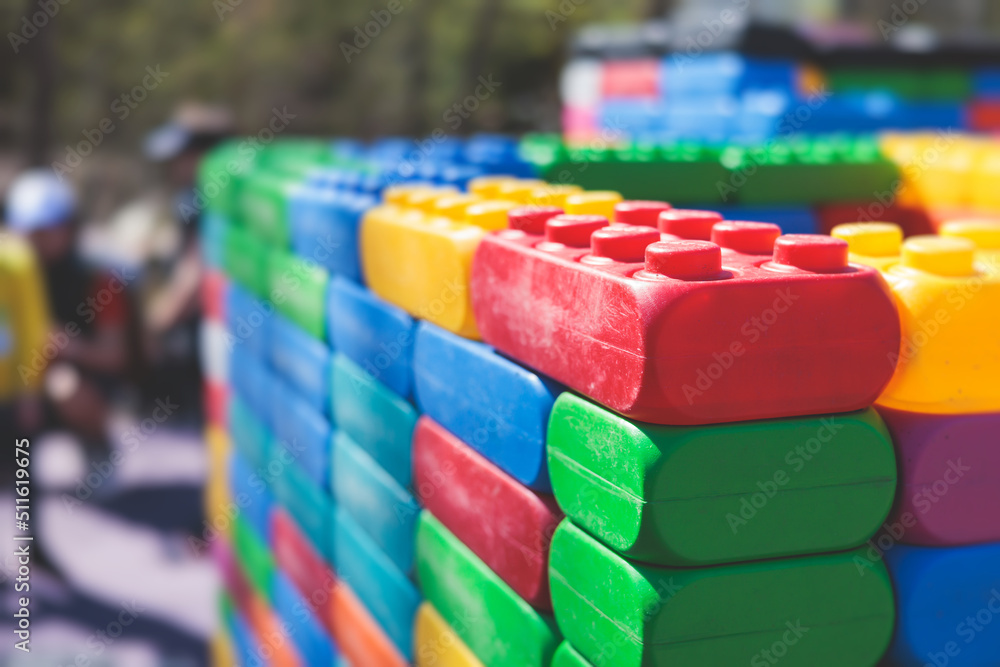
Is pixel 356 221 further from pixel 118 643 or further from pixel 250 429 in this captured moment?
pixel 118 643

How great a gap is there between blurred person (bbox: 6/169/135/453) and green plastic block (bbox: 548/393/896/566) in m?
4.68

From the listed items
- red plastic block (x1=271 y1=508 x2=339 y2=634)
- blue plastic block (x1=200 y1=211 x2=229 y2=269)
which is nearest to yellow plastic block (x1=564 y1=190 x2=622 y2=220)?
red plastic block (x1=271 y1=508 x2=339 y2=634)

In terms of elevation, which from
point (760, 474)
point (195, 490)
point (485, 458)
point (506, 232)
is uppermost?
point (506, 232)

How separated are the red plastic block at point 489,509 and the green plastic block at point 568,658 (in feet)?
0.23

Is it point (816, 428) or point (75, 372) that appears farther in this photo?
point (75, 372)

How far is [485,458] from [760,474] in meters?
0.48

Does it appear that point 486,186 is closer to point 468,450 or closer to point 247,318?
point 468,450

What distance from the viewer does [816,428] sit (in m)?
1.06

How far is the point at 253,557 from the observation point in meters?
3.01

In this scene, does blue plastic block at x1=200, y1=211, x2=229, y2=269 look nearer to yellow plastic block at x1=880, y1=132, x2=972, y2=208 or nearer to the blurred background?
the blurred background

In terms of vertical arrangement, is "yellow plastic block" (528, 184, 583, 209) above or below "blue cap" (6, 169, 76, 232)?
above

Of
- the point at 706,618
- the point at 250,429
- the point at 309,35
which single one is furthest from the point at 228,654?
the point at 309,35

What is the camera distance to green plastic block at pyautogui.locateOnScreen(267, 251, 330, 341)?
2250 millimetres

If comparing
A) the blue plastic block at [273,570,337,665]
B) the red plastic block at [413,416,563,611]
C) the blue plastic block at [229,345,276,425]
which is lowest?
the blue plastic block at [273,570,337,665]
